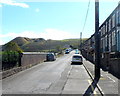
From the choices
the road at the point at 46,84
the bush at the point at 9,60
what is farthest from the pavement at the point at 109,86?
the bush at the point at 9,60

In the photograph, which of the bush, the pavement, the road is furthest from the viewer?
the bush

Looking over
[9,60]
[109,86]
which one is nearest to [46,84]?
[109,86]

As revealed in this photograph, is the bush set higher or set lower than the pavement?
higher

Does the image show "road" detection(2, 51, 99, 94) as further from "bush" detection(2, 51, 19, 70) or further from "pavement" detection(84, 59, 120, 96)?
"bush" detection(2, 51, 19, 70)

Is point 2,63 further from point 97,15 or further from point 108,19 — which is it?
point 108,19

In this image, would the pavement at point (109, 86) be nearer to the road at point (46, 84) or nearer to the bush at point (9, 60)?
the road at point (46, 84)

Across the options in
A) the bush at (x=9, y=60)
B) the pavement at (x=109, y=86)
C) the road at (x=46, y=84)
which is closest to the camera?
the pavement at (x=109, y=86)

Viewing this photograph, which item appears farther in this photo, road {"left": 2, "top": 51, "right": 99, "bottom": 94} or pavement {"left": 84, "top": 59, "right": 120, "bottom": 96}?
road {"left": 2, "top": 51, "right": 99, "bottom": 94}

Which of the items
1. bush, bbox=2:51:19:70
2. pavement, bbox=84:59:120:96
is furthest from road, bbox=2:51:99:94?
bush, bbox=2:51:19:70

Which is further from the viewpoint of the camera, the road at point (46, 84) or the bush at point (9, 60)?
the bush at point (9, 60)

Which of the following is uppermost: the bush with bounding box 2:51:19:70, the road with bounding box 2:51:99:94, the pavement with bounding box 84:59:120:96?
the bush with bounding box 2:51:19:70

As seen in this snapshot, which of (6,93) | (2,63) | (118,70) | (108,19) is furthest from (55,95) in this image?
(108,19)

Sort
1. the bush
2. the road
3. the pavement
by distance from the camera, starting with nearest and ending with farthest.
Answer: the pavement → the road → the bush

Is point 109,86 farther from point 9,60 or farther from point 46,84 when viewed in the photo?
point 9,60
